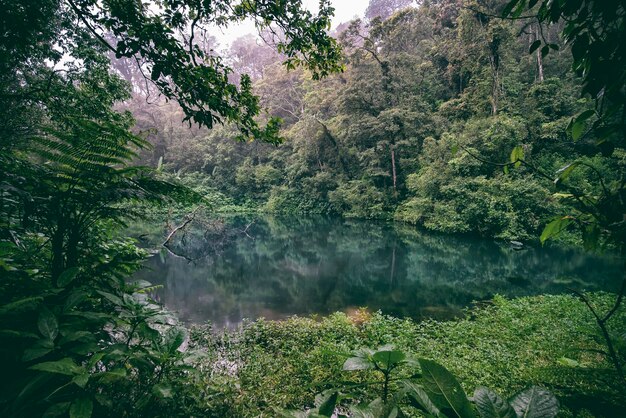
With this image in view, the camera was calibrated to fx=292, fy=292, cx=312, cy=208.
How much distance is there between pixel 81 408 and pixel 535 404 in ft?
5.01

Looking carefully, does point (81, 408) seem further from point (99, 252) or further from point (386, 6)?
point (386, 6)

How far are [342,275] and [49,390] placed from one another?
9.19 m

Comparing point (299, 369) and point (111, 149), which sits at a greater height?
point (111, 149)

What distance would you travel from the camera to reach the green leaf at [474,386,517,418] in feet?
2.41

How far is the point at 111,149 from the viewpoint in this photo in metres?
2.12

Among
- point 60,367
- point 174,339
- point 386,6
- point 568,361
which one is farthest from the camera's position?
point 386,6

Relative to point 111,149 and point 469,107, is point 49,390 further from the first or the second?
point 469,107

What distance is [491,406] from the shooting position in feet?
2.45

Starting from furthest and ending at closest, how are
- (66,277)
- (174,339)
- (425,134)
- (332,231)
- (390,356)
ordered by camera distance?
(425,134), (332,231), (174,339), (66,277), (390,356)

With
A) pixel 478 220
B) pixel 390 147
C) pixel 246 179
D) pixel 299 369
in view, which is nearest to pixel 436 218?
pixel 478 220

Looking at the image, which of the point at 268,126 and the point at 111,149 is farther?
the point at 268,126

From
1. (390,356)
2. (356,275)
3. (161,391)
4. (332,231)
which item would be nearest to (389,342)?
(161,391)

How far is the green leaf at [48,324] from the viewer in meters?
1.24

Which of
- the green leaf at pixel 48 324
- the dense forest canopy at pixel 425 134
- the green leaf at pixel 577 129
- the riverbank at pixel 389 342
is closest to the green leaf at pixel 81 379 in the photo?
the green leaf at pixel 48 324
